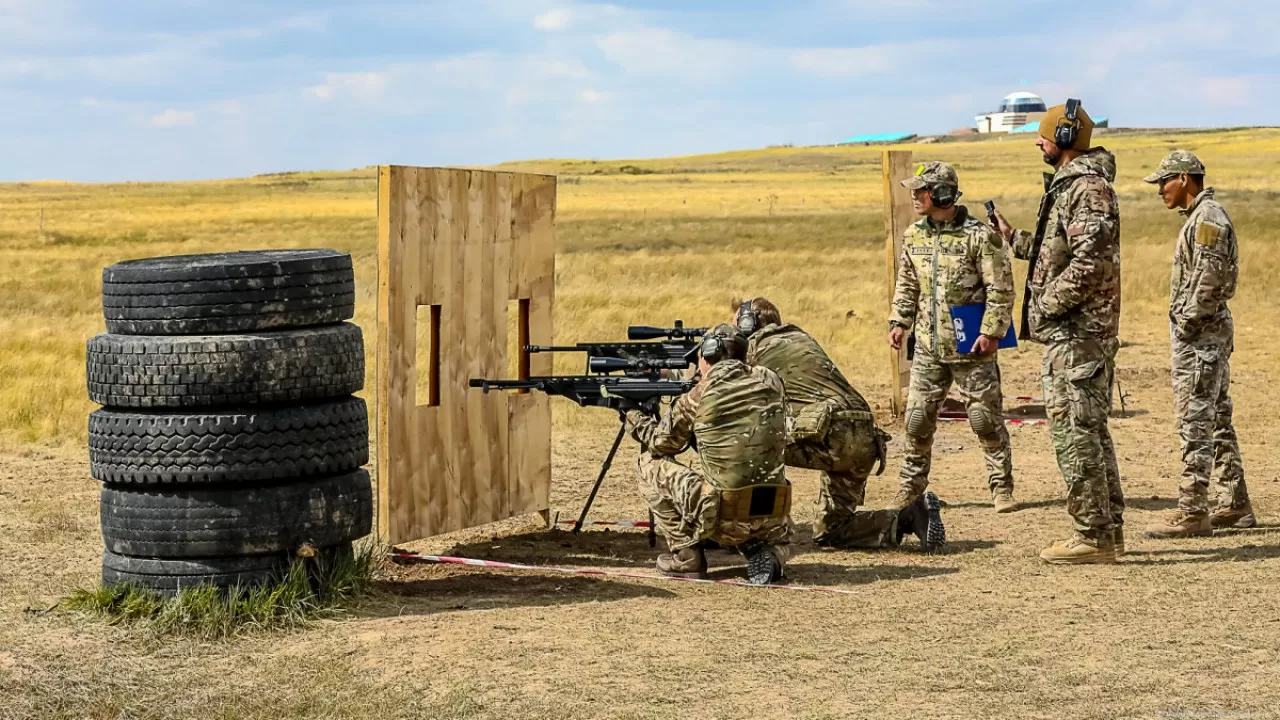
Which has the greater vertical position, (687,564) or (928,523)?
(928,523)

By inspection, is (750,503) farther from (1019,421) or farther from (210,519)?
(1019,421)

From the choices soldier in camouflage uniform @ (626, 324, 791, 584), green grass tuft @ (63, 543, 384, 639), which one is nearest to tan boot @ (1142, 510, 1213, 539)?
soldier in camouflage uniform @ (626, 324, 791, 584)

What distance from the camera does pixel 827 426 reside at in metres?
8.70

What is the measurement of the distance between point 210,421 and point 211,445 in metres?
0.11

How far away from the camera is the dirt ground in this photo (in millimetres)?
5824

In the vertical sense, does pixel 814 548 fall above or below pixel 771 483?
below

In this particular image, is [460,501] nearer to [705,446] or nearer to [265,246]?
[705,446]

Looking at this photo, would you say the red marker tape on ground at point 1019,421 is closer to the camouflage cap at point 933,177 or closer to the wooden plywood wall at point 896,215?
the wooden plywood wall at point 896,215

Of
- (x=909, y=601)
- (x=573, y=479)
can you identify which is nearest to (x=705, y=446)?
(x=909, y=601)

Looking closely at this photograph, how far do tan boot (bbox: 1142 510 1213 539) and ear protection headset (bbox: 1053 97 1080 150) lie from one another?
2.36m

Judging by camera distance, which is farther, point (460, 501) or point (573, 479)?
point (573, 479)

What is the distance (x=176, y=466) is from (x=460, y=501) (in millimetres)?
2422

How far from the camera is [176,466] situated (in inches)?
269

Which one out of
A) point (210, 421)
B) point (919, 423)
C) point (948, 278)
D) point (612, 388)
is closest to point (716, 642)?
point (612, 388)
